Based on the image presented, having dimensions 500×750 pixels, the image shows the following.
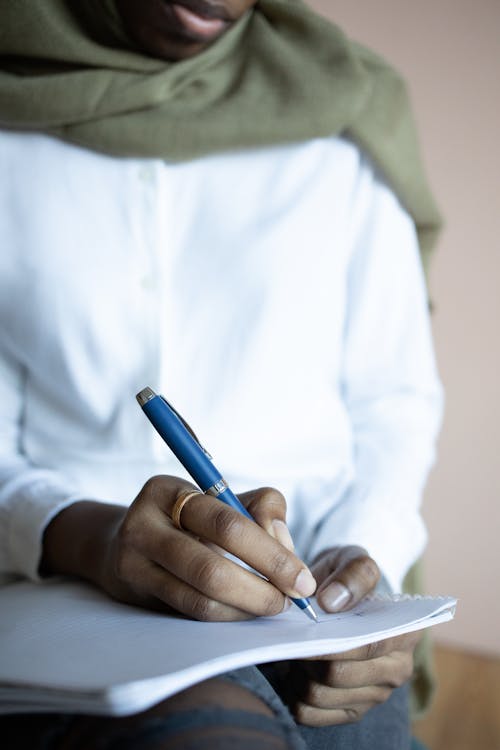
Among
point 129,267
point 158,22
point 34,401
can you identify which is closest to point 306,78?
point 158,22

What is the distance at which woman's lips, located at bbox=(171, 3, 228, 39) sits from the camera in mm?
903

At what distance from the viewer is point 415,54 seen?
1.73 meters

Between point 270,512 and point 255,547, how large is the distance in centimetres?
8

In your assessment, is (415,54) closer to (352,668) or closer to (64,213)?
(64,213)

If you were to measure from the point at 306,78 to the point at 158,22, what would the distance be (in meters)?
0.20

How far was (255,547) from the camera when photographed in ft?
1.94

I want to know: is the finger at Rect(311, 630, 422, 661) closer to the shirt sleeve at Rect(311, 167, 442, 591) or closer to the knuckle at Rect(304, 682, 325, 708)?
the knuckle at Rect(304, 682, 325, 708)

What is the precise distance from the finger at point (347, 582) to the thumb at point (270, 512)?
5cm

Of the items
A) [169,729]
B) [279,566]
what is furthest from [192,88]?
[169,729]

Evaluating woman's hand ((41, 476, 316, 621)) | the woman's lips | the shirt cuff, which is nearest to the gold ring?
woman's hand ((41, 476, 316, 621))

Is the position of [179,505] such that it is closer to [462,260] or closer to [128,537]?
[128,537]

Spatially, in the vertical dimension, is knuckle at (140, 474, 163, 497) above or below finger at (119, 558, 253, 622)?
above

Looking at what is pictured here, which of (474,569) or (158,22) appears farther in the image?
(474,569)

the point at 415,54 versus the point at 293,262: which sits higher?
the point at 415,54
